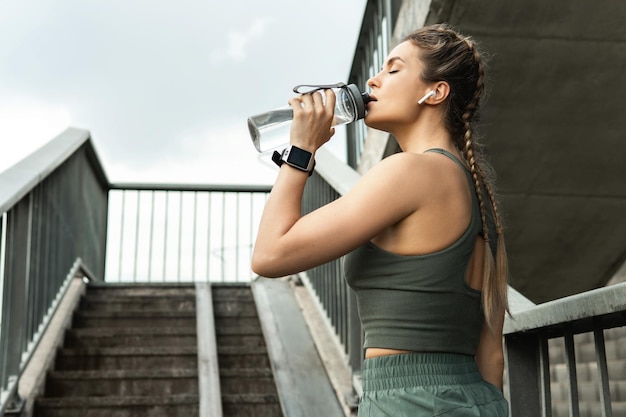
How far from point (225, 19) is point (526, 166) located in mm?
4931

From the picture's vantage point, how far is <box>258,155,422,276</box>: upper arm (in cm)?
112

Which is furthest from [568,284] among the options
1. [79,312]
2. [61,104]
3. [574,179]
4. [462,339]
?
[462,339]

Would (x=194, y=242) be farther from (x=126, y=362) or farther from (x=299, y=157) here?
(x=299, y=157)

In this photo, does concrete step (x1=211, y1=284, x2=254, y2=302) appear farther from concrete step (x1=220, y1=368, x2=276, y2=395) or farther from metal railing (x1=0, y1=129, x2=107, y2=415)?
concrete step (x1=220, y1=368, x2=276, y2=395)

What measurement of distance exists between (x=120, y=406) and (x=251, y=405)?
566mm

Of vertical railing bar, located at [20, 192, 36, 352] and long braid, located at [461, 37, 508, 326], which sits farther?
vertical railing bar, located at [20, 192, 36, 352]

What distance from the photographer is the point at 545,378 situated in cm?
172

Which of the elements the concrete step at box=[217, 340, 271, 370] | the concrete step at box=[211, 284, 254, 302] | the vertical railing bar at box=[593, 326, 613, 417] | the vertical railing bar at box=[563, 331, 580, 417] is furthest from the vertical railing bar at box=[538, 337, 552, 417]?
the concrete step at box=[211, 284, 254, 302]

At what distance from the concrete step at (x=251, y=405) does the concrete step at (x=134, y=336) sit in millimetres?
837

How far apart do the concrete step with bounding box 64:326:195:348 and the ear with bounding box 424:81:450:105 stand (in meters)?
3.22

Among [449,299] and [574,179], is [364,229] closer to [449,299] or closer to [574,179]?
[449,299]

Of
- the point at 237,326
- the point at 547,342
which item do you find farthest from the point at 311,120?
the point at 237,326

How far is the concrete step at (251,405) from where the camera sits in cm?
345

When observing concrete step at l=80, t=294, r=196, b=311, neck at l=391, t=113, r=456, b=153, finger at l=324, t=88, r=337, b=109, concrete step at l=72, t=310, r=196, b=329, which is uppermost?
concrete step at l=80, t=294, r=196, b=311
